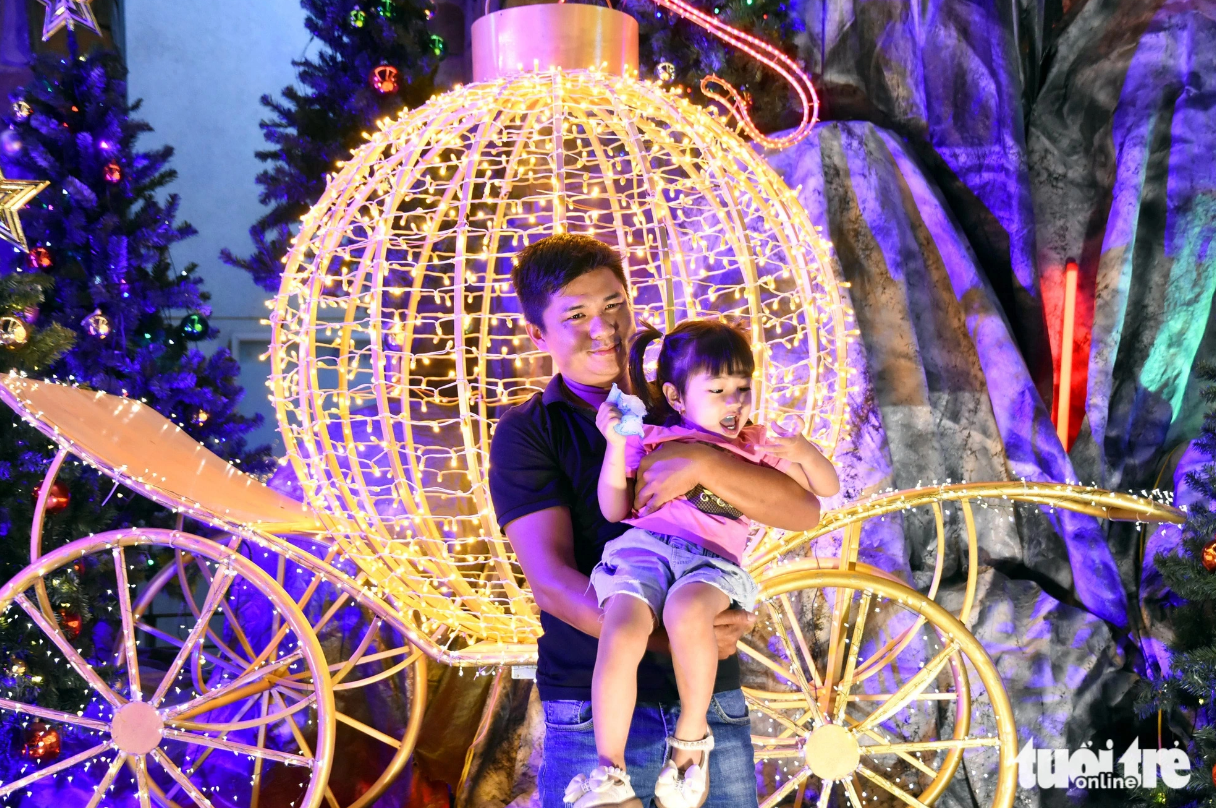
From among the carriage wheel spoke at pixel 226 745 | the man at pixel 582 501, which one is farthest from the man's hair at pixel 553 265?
the carriage wheel spoke at pixel 226 745

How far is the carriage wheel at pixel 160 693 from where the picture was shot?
238 cm

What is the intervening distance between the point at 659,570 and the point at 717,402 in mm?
227

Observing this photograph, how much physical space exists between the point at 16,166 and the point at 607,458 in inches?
114

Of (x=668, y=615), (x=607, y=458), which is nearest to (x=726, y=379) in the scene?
(x=607, y=458)

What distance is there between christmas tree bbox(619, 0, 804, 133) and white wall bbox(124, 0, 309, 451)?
6.33ft

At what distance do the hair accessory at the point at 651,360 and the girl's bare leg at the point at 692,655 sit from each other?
0.29m

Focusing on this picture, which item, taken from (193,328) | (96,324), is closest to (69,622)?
(96,324)

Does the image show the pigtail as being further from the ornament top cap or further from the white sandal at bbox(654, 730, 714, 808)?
the ornament top cap

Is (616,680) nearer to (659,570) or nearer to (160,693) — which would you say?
(659,570)

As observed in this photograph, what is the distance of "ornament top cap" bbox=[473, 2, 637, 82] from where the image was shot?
2156 mm

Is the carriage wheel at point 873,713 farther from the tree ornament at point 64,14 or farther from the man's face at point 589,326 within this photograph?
the tree ornament at point 64,14

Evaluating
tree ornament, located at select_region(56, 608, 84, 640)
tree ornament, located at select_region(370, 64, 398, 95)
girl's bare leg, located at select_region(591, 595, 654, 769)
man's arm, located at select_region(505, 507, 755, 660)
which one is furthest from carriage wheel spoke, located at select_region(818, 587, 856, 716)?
tree ornament, located at select_region(370, 64, 398, 95)

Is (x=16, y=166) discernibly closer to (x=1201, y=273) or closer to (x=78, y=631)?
(x=78, y=631)

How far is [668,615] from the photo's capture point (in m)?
1.39
